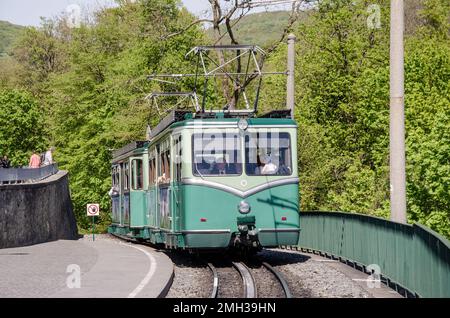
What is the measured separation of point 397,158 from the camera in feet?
56.5

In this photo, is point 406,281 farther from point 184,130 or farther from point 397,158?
point 184,130

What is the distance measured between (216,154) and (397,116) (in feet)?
14.8

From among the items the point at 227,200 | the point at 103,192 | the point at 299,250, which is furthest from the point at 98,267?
the point at 103,192

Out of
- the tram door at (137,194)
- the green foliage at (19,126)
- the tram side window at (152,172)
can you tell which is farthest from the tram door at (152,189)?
the green foliage at (19,126)

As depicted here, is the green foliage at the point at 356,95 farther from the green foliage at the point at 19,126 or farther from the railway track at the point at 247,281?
the green foliage at the point at 19,126

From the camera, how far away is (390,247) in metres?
16.8

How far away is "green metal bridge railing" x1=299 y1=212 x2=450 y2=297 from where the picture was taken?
497 inches

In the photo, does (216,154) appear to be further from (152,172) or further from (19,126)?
(19,126)

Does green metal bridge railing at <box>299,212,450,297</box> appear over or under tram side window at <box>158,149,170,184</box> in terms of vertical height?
under

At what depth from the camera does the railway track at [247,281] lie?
51.3 ft

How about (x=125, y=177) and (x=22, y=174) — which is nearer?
(x=22, y=174)

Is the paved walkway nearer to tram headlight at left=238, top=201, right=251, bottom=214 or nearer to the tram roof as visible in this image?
tram headlight at left=238, top=201, right=251, bottom=214

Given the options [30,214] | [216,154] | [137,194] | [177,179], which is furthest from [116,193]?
[216,154]

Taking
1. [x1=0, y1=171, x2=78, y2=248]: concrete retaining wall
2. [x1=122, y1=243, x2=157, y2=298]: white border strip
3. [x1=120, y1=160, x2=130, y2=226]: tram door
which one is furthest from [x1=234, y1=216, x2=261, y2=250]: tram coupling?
[x1=120, y1=160, x2=130, y2=226]: tram door
